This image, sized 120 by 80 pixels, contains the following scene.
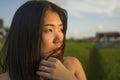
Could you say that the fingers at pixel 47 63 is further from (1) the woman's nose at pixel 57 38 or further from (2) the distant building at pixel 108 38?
(2) the distant building at pixel 108 38

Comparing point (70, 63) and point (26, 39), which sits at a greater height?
point (26, 39)

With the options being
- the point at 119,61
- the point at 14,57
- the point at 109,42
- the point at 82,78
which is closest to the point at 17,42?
the point at 14,57

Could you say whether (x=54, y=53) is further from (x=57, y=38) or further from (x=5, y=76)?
(x=5, y=76)

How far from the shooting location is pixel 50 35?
1.41 meters

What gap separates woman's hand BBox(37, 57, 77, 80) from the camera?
4.57 feet

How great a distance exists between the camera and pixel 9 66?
1.50 meters

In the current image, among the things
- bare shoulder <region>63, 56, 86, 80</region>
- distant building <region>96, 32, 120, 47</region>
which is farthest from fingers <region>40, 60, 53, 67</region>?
distant building <region>96, 32, 120, 47</region>

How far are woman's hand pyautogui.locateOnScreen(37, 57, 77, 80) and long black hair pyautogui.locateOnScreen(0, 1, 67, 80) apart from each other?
1.8 inches

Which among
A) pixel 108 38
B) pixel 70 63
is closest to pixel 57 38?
pixel 70 63

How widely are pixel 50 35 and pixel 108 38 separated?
6.67 meters

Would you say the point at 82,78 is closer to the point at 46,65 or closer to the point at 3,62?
the point at 46,65

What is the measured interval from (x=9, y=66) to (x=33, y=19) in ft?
0.68

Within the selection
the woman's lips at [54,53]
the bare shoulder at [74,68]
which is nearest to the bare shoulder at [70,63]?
the bare shoulder at [74,68]

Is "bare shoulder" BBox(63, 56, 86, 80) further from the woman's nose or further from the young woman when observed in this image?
the woman's nose
